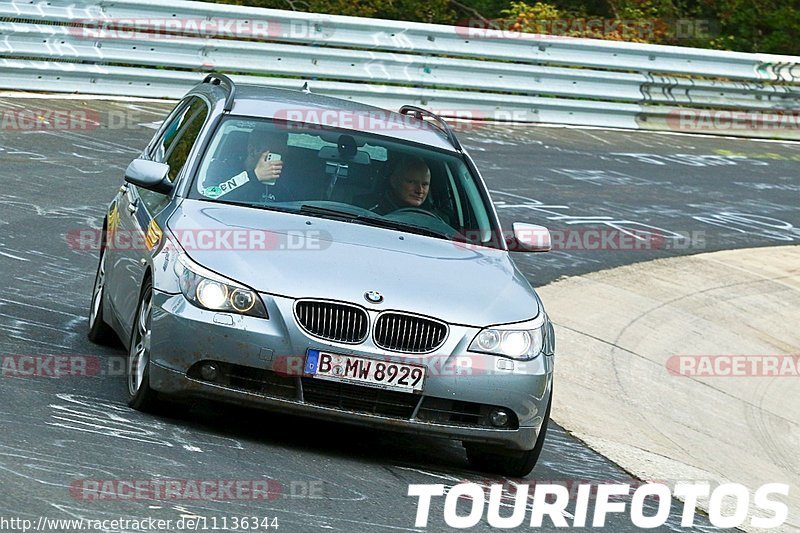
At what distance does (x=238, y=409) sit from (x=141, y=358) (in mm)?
Result: 805

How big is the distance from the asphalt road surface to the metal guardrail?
64 centimetres

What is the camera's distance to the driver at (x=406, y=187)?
809 cm

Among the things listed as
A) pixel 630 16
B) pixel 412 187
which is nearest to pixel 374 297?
pixel 412 187

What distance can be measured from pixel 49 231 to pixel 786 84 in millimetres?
14674

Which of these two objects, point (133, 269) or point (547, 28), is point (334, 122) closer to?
point (133, 269)

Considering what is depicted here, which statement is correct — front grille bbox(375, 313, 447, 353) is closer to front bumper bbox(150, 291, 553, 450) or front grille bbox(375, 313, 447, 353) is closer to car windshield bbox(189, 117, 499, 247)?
front bumper bbox(150, 291, 553, 450)

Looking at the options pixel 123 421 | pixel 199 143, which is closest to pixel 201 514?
pixel 123 421

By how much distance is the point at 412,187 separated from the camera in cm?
823

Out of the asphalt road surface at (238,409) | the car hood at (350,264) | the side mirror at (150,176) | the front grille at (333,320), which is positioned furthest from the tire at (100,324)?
the front grille at (333,320)

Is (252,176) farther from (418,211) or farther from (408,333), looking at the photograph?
(408,333)

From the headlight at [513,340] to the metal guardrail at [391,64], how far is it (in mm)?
12550

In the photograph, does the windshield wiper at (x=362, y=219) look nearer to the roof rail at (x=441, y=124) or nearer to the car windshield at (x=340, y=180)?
the car windshield at (x=340, y=180)

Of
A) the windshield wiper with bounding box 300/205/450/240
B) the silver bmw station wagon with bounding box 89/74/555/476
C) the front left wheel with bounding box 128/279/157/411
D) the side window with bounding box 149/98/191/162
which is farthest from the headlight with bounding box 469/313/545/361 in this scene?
the side window with bounding box 149/98/191/162

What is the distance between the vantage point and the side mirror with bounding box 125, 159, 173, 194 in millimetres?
7750
